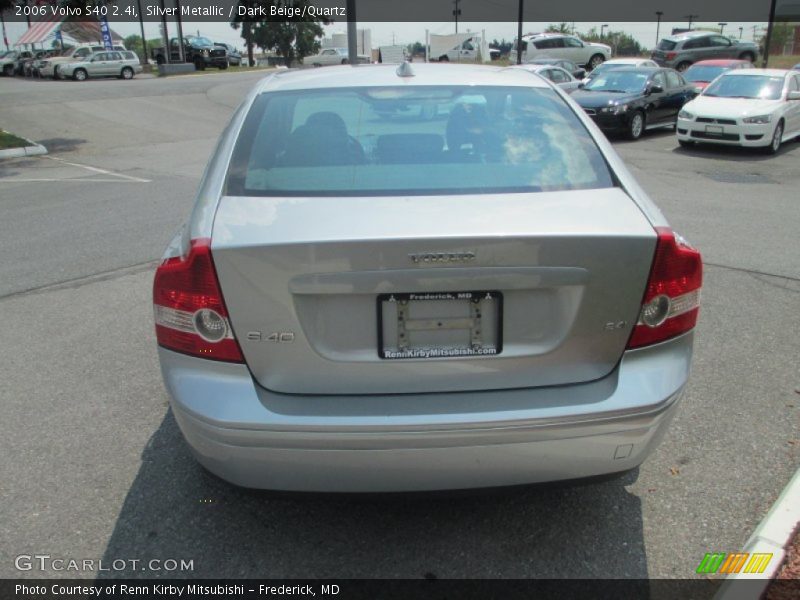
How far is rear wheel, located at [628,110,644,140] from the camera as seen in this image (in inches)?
648

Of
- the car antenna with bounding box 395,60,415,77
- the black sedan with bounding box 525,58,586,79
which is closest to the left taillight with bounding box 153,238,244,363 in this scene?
the car antenna with bounding box 395,60,415,77

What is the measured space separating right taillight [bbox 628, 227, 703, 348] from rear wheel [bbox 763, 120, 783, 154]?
526 inches

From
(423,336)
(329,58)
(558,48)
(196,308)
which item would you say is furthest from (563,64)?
(329,58)

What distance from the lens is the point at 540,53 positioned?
36.4 meters

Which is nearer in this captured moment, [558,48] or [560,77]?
[560,77]

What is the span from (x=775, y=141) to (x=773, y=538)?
13604 millimetres

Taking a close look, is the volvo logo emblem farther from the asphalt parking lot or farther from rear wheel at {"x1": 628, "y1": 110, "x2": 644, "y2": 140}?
rear wheel at {"x1": 628, "y1": 110, "x2": 644, "y2": 140}

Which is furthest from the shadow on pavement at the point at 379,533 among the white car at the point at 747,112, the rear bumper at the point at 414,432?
the white car at the point at 747,112

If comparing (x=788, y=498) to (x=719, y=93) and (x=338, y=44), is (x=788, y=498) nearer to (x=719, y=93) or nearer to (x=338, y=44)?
(x=719, y=93)

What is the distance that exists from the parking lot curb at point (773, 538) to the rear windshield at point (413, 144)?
1.46 meters

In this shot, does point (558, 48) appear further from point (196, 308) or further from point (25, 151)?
point (196, 308)

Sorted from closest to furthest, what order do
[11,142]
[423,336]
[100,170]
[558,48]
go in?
[423,336] → [100,170] → [11,142] → [558,48]

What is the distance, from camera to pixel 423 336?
2434mm

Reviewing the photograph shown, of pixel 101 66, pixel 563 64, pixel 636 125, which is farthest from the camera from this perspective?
pixel 101 66
